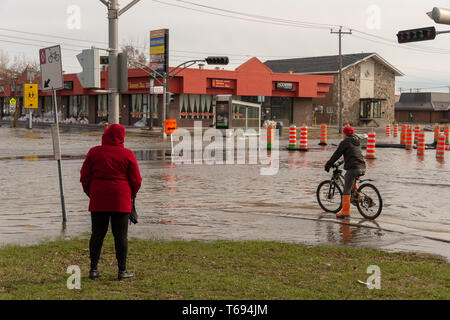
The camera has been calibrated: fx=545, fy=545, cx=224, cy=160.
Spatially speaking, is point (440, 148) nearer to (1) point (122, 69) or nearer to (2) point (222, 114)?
(1) point (122, 69)

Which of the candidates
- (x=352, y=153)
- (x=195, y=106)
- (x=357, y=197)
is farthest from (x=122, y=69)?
(x=195, y=106)

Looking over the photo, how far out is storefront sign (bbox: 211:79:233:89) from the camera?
58.1 metres

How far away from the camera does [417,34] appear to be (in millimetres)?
20297

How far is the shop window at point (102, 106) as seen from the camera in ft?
220

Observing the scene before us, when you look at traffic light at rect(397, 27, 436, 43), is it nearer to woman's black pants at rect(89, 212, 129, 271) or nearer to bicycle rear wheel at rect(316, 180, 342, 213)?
bicycle rear wheel at rect(316, 180, 342, 213)

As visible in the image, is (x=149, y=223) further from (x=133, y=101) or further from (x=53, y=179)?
(x=133, y=101)

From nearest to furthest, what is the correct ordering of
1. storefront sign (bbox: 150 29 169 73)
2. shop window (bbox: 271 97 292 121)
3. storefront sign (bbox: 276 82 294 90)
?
storefront sign (bbox: 150 29 169 73), storefront sign (bbox: 276 82 294 90), shop window (bbox: 271 97 292 121)

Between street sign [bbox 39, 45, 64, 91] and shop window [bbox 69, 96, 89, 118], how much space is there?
62.1 m

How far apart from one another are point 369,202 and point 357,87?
71.0 metres

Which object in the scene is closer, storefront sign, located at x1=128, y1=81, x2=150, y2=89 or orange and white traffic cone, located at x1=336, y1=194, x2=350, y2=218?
orange and white traffic cone, located at x1=336, y1=194, x2=350, y2=218

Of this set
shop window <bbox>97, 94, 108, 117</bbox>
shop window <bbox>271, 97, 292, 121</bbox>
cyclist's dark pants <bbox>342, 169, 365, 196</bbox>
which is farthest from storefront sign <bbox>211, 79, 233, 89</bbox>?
cyclist's dark pants <bbox>342, 169, 365, 196</bbox>

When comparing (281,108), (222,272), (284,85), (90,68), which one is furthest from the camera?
(281,108)

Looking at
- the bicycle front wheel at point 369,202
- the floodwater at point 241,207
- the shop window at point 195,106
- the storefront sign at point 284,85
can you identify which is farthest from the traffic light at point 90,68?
the storefront sign at point 284,85
